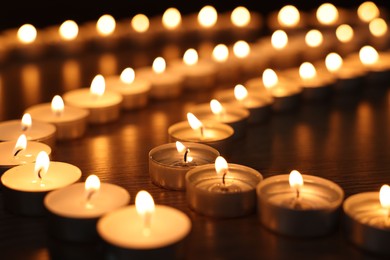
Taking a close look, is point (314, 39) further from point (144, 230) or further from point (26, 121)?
point (144, 230)

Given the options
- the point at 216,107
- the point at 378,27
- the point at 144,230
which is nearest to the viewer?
the point at 144,230

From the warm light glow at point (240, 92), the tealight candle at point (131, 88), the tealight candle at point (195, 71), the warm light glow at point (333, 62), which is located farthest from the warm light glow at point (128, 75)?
the warm light glow at point (333, 62)

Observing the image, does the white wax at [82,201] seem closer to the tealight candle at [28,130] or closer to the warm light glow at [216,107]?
the tealight candle at [28,130]

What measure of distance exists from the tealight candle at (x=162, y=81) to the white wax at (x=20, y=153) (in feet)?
2.12

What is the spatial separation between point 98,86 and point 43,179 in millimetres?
615

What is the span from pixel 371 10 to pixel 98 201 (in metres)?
2.42

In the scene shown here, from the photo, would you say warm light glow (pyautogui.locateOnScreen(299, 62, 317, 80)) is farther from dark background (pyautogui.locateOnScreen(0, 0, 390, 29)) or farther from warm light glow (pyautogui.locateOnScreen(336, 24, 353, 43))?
dark background (pyautogui.locateOnScreen(0, 0, 390, 29))

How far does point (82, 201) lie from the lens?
1.50 m

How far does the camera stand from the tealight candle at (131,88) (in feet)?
7.43

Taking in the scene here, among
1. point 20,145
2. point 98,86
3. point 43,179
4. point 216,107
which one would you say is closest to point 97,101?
point 98,86

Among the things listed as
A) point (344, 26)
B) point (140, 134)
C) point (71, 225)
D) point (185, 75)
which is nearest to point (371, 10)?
point (344, 26)

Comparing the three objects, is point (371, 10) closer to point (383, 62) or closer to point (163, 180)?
point (383, 62)

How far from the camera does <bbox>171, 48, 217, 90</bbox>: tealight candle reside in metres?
2.49

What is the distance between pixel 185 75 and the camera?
2.50 meters
